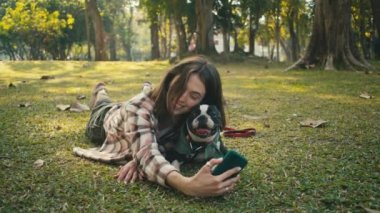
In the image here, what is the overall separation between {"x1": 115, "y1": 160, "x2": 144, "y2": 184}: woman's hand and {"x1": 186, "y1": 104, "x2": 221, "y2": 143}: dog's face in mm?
441

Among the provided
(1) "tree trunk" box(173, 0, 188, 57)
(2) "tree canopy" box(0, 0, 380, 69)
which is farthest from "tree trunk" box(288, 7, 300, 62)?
(1) "tree trunk" box(173, 0, 188, 57)

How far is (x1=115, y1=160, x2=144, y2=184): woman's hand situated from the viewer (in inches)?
107

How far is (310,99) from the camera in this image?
21.2 feet

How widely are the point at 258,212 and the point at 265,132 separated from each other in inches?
79.6

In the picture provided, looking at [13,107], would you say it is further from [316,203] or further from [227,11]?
[227,11]

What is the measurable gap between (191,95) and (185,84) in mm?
83

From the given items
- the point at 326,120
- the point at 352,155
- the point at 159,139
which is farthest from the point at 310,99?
the point at 159,139

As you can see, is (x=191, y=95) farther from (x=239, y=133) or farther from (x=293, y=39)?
(x=293, y=39)

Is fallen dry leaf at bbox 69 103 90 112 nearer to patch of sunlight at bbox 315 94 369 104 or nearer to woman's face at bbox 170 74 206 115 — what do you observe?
woman's face at bbox 170 74 206 115

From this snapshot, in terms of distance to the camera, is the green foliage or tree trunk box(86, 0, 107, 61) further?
the green foliage

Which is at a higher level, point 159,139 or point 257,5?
point 257,5

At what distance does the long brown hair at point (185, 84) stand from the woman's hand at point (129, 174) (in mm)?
465

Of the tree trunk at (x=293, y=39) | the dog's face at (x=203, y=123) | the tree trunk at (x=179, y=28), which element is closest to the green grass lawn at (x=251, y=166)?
the dog's face at (x=203, y=123)

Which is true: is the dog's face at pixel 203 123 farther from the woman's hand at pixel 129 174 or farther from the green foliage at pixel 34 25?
the green foliage at pixel 34 25
